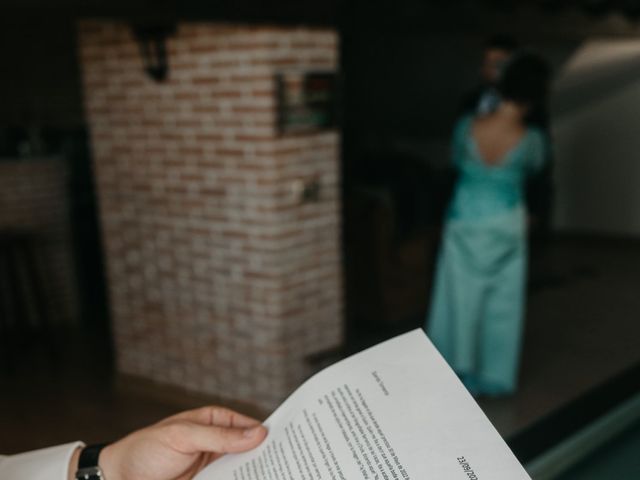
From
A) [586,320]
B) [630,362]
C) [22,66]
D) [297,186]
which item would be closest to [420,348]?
[297,186]

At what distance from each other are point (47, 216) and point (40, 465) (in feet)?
14.4

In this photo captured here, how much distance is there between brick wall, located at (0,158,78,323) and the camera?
4.83 meters

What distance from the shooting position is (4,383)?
4082 mm

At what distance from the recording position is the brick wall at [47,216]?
483 centimetres

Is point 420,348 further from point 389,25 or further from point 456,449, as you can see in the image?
point 389,25

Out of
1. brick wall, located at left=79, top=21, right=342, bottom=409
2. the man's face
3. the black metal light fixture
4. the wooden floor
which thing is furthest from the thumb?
the man's face

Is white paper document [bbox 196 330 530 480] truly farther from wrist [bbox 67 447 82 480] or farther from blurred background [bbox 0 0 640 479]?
blurred background [bbox 0 0 640 479]

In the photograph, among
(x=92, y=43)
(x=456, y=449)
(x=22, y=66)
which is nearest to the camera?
(x=456, y=449)

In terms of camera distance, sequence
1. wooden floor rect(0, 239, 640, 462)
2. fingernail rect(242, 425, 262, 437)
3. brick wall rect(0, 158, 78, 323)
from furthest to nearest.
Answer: brick wall rect(0, 158, 78, 323) < wooden floor rect(0, 239, 640, 462) < fingernail rect(242, 425, 262, 437)

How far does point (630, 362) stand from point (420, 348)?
378cm

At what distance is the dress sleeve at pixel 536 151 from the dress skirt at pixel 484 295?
241 millimetres

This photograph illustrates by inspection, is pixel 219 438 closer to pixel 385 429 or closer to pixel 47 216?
pixel 385 429

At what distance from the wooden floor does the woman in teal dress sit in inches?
10.4

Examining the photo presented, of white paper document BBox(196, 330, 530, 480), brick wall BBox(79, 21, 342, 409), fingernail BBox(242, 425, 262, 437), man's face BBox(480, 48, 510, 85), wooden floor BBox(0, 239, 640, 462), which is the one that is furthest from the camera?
man's face BBox(480, 48, 510, 85)
